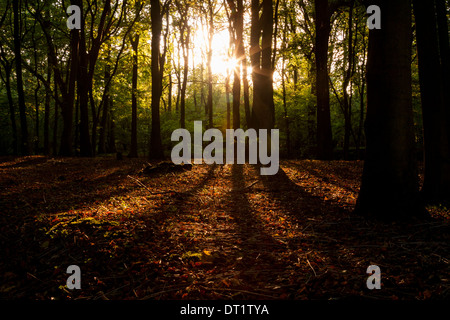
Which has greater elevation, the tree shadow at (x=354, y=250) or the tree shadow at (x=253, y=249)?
the tree shadow at (x=354, y=250)

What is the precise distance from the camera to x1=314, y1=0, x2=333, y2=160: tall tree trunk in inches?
476

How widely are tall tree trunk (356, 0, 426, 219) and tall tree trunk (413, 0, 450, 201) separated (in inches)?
57.5

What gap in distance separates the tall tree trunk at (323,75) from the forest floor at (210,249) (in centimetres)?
735

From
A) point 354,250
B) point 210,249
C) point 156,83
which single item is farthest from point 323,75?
point 210,249

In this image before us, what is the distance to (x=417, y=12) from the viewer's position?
4887 millimetres

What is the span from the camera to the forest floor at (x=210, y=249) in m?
2.38

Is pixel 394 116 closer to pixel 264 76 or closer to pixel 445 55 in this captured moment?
pixel 445 55

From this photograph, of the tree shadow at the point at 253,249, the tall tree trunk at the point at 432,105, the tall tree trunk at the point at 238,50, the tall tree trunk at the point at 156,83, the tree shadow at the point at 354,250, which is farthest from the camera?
the tall tree trunk at the point at 238,50

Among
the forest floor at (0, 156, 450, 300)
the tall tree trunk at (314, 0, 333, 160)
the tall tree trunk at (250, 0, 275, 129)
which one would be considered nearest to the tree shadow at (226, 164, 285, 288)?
the forest floor at (0, 156, 450, 300)

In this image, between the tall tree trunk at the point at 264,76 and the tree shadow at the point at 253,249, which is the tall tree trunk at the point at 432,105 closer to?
the tree shadow at the point at 253,249

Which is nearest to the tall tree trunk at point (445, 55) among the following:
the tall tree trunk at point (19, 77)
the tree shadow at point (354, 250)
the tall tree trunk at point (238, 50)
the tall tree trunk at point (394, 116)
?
the tall tree trunk at point (394, 116)

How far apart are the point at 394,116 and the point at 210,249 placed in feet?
11.0

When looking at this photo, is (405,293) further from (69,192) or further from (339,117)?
(339,117)

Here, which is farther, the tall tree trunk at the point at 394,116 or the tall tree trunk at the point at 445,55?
the tall tree trunk at the point at 445,55
